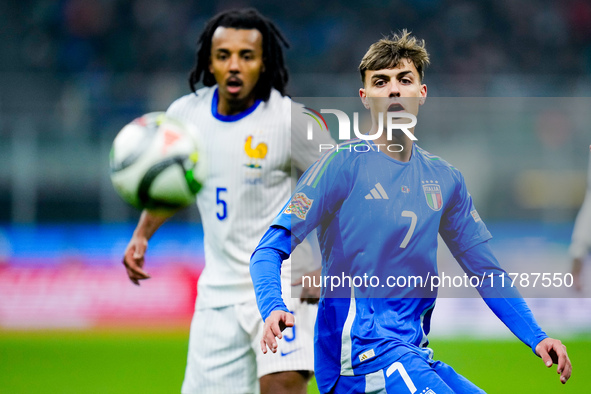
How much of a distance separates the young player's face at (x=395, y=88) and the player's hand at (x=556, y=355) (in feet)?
3.31

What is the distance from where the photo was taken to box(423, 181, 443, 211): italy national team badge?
3.07 m

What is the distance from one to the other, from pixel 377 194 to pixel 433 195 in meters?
0.24

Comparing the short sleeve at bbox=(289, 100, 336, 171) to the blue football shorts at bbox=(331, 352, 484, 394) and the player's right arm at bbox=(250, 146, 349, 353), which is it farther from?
the blue football shorts at bbox=(331, 352, 484, 394)

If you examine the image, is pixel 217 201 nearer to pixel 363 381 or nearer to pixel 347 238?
pixel 347 238

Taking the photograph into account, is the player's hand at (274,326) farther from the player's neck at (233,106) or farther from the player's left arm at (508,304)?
the player's neck at (233,106)

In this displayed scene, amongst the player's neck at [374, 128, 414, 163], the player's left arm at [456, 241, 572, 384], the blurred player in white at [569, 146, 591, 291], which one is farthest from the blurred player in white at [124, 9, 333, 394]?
the blurred player in white at [569, 146, 591, 291]

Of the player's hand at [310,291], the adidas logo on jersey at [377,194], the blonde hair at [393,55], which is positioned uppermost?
the blonde hair at [393,55]

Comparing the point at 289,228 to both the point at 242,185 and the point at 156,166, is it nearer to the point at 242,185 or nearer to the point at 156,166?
the point at 156,166

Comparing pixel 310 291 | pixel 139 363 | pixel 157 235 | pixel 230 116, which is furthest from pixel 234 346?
pixel 157 235

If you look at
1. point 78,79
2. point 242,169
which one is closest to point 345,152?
point 242,169

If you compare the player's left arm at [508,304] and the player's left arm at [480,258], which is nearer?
the player's left arm at [508,304]

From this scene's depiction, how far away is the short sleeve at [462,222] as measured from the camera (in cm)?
314

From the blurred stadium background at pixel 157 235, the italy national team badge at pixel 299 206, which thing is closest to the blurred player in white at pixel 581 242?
the blurred stadium background at pixel 157 235

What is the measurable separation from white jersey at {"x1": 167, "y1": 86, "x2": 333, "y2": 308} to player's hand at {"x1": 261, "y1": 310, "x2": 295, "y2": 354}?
146 cm
